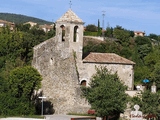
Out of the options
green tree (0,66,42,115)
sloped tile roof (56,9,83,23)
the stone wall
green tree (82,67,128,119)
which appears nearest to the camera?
green tree (82,67,128,119)

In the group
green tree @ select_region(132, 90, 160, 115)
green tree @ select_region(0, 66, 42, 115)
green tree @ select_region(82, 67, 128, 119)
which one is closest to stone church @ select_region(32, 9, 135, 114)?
green tree @ select_region(0, 66, 42, 115)

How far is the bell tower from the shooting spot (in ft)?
167

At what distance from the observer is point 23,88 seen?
47125mm

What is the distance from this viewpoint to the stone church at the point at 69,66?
164ft

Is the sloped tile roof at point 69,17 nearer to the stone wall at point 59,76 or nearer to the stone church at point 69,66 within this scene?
the stone church at point 69,66

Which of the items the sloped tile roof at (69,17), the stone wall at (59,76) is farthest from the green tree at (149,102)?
the sloped tile roof at (69,17)

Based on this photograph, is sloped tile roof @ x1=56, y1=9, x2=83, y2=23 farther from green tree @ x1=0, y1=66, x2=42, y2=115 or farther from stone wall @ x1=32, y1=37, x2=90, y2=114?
green tree @ x1=0, y1=66, x2=42, y2=115

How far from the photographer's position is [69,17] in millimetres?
51250

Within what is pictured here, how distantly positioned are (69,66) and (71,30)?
411 centimetres

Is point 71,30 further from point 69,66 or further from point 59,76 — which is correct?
point 59,76

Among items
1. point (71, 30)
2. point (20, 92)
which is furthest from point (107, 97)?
point (71, 30)

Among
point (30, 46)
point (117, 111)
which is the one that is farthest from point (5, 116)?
point (30, 46)

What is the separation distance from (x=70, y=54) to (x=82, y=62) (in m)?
1.65

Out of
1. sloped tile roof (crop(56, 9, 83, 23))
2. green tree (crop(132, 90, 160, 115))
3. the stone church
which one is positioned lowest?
green tree (crop(132, 90, 160, 115))
